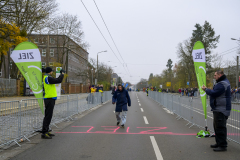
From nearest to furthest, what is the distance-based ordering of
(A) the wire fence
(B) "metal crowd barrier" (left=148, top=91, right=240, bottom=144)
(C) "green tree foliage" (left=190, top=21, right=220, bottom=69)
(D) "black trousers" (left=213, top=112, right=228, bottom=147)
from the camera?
(D) "black trousers" (left=213, top=112, right=228, bottom=147), (B) "metal crowd barrier" (left=148, top=91, right=240, bottom=144), (A) the wire fence, (C) "green tree foliage" (left=190, top=21, right=220, bottom=69)

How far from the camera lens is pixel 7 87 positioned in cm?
2588

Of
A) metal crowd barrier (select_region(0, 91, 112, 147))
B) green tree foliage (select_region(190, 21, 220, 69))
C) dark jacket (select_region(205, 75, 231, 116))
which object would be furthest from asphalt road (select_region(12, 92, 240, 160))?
green tree foliage (select_region(190, 21, 220, 69))

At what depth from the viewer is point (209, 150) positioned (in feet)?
17.8

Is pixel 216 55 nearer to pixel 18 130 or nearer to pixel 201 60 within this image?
pixel 201 60

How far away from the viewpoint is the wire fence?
24750 mm

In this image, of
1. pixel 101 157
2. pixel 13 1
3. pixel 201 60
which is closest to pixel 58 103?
pixel 101 157

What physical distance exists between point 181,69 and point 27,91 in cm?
3370

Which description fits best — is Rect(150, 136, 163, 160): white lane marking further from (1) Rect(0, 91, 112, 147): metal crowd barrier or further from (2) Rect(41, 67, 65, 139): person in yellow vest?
(1) Rect(0, 91, 112, 147): metal crowd barrier

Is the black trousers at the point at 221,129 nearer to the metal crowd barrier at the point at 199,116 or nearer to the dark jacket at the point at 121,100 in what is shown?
the metal crowd barrier at the point at 199,116

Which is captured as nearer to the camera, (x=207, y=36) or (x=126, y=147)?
(x=126, y=147)

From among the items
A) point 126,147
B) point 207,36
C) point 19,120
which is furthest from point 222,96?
point 207,36

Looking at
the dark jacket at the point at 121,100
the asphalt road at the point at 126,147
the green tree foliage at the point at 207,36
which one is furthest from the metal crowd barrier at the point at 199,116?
the green tree foliage at the point at 207,36

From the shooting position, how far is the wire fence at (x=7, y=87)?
24.8 metres

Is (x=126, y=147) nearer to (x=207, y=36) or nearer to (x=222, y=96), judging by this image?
(x=222, y=96)
